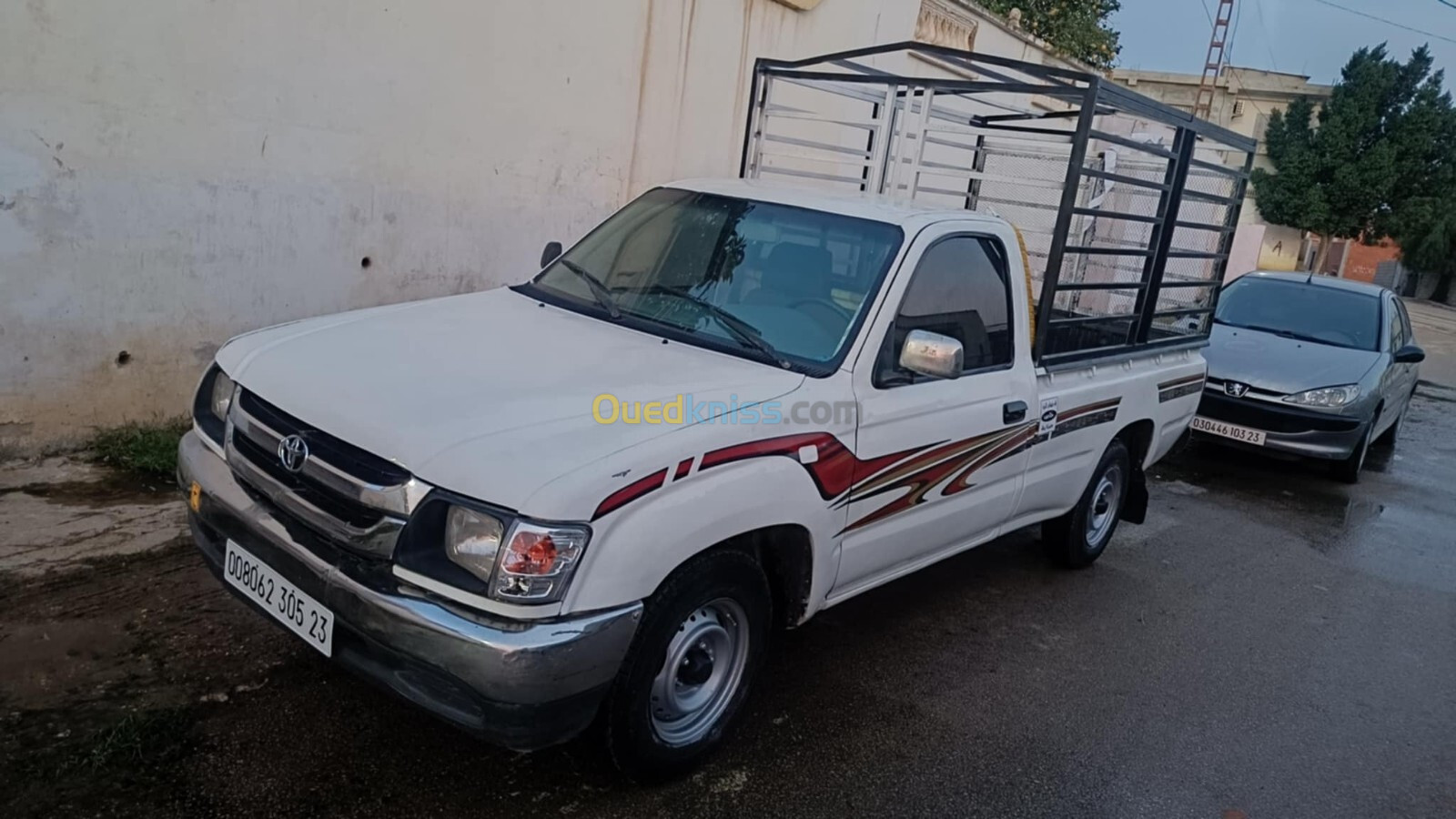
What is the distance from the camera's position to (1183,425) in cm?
621

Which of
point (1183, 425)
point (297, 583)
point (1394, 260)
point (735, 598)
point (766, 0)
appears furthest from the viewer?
point (1394, 260)

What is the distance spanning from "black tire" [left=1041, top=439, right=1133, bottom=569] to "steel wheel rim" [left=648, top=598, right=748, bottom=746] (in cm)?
272

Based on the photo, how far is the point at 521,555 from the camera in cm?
249

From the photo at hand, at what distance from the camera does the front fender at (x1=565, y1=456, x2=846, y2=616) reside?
8.46 ft

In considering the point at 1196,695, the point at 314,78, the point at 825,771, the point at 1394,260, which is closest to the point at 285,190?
the point at 314,78

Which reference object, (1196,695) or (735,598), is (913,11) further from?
(735,598)

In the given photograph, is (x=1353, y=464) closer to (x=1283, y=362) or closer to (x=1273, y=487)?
(x=1273, y=487)

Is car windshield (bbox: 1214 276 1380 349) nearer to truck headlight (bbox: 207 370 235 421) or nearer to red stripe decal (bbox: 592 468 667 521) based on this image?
red stripe decal (bbox: 592 468 667 521)

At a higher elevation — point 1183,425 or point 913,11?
point 913,11

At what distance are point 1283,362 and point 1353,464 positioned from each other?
1.07 m

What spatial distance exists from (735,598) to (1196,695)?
7.92ft

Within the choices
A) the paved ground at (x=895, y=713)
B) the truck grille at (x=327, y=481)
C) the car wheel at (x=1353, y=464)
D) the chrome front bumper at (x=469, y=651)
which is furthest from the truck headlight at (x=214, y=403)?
the car wheel at (x=1353, y=464)

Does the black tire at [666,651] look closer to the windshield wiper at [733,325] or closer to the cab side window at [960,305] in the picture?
the windshield wiper at [733,325]

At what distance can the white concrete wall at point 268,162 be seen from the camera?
4719mm
